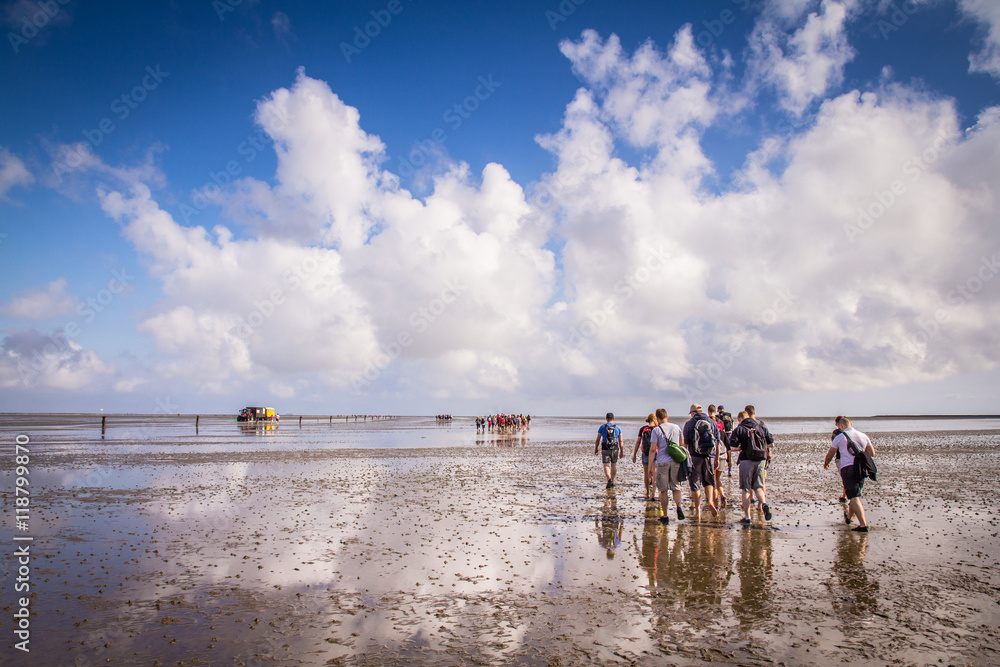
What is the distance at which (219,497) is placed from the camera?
1633 centimetres

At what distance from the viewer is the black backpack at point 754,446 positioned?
40.6 feet

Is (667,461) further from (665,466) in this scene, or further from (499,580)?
(499,580)

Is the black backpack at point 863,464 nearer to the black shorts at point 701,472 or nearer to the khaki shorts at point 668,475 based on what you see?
the black shorts at point 701,472

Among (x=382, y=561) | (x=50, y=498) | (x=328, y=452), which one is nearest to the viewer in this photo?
(x=382, y=561)

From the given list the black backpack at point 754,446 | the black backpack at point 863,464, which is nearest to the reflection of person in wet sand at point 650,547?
the black backpack at point 754,446

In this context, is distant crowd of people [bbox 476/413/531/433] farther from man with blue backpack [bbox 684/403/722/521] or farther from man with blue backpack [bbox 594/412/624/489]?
man with blue backpack [bbox 684/403/722/521]

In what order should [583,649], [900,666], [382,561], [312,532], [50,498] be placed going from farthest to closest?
[50,498] < [312,532] < [382,561] < [583,649] < [900,666]

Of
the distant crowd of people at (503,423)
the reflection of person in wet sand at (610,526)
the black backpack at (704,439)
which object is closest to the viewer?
the reflection of person in wet sand at (610,526)

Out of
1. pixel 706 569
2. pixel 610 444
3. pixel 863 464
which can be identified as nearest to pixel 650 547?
pixel 706 569

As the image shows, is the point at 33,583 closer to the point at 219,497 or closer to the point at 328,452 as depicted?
the point at 219,497

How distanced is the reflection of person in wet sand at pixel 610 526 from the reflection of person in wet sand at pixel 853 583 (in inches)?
145

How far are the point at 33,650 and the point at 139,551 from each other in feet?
14.7

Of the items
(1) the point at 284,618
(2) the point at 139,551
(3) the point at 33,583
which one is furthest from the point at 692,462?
(3) the point at 33,583

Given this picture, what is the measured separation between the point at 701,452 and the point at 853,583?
4.87m
